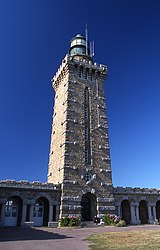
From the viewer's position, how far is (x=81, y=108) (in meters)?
33.4

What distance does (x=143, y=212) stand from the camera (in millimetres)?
32656

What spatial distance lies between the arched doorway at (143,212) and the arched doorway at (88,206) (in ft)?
27.1

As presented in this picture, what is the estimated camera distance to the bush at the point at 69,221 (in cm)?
2442

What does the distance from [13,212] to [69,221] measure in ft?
21.7

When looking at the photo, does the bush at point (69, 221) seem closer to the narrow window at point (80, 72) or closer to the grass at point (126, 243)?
the grass at point (126, 243)

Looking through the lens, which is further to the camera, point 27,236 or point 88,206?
point 88,206

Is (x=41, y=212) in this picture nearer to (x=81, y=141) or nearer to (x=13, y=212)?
(x=13, y=212)

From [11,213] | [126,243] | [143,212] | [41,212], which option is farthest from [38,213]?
[126,243]

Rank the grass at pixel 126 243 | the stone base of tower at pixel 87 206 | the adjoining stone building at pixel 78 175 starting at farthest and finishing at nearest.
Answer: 1. the stone base of tower at pixel 87 206
2. the adjoining stone building at pixel 78 175
3. the grass at pixel 126 243

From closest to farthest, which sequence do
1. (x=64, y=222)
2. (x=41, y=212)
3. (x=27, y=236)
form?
1. (x=27, y=236)
2. (x=64, y=222)
3. (x=41, y=212)

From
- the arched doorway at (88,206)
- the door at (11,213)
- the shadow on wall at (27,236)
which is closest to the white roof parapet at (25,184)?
the door at (11,213)

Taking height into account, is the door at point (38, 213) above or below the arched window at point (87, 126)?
below

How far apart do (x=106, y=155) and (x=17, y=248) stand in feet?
74.7

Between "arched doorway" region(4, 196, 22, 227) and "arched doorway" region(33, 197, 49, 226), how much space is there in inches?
73.1
